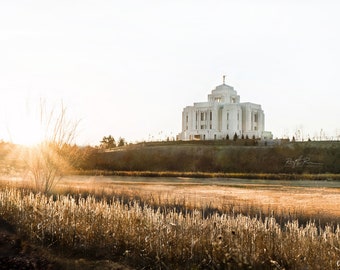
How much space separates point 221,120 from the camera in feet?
265

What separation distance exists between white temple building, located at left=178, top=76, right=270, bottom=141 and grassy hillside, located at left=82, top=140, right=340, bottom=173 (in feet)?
53.5

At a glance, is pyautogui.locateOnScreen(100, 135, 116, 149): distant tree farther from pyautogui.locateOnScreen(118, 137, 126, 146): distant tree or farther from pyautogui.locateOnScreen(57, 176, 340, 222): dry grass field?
pyautogui.locateOnScreen(57, 176, 340, 222): dry grass field

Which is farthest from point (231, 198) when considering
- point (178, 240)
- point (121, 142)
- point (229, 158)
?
point (121, 142)

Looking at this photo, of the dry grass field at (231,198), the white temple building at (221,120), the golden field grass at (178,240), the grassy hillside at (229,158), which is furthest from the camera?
the white temple building at (221,120)

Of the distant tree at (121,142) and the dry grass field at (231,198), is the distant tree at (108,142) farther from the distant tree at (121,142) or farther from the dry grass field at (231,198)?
the dry grass field at (231,198)

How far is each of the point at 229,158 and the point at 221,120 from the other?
24896mm

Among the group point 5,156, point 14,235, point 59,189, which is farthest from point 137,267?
point 5,156

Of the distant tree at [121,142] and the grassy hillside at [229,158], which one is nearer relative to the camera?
the grassy hillside at [229,158]

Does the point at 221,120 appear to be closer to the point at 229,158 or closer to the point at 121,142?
the point at 121,142

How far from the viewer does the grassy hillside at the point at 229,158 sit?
53219 mm

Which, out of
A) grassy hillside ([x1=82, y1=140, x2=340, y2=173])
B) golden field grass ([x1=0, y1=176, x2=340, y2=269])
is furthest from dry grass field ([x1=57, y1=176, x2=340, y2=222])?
grassy hillside ([x1=82, y1=140, x2=340, y2=173])

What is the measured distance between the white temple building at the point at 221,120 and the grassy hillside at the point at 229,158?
642 inches

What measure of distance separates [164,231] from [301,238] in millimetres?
2640

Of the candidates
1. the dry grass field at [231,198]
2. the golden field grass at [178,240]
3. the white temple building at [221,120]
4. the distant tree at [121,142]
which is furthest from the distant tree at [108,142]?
the golden field grass at [178,240]
